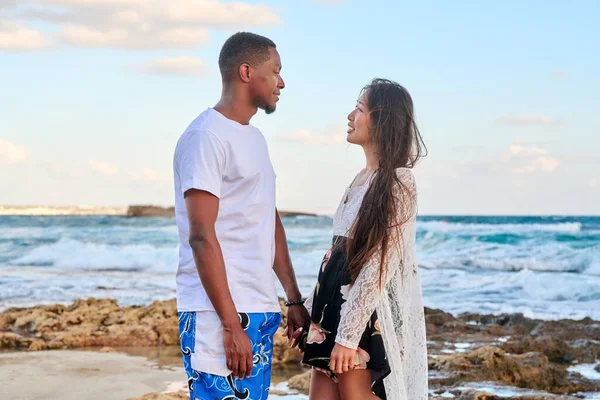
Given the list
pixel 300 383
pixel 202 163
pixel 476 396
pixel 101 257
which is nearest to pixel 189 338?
pixel 202 163

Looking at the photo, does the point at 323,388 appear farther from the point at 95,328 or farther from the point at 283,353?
the point at 95,328

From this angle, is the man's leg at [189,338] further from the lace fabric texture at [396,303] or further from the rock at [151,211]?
the rock at [151,211]

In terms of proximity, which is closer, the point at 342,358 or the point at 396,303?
the point at 342,358

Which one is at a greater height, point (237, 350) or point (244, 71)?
point (244, 71)

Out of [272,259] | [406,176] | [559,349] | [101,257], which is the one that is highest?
[406,176]

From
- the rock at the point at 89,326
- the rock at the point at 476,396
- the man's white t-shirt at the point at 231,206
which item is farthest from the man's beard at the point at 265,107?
the rock at the point at 89,326

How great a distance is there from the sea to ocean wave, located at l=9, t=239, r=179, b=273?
4 centimetres

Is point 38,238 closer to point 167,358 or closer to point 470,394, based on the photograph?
point 167,358

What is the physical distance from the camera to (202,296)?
8.55 ft

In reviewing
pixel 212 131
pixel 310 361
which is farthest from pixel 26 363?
pixel 212 131

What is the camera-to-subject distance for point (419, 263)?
21516 mm

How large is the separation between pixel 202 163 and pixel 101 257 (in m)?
22.4

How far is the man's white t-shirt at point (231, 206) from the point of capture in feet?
8.53

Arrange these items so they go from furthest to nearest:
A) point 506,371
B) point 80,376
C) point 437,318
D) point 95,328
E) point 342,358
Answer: point 437,318 < point 95,328 < point 506,371 < point 80,376 < point 342,358
